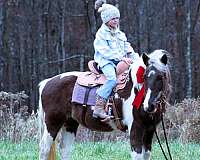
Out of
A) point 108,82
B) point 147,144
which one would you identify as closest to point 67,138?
point 108,82

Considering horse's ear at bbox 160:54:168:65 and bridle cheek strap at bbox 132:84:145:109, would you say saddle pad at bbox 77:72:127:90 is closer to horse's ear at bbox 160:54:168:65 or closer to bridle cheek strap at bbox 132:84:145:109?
bridle cheek strap at bbox 132:84:145:109

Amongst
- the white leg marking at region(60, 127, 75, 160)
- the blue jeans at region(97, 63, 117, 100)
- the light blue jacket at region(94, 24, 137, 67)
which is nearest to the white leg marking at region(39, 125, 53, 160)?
the white leg marking at region(60, 127, 75, 160)

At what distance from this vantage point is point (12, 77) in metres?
30.2

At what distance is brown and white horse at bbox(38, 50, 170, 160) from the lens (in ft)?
23.0

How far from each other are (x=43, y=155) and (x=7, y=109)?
5564 millimetres

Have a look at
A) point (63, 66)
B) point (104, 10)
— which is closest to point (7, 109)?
point (104, 10)

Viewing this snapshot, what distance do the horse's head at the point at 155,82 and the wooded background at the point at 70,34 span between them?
2040 centimetres

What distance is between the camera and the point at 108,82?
7.73m

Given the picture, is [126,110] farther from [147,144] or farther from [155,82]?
[155,82]

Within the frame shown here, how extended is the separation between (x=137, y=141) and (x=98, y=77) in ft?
3.93

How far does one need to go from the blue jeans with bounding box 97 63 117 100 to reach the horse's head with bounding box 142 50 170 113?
27.7 inches

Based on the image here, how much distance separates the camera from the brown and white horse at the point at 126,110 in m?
7.01

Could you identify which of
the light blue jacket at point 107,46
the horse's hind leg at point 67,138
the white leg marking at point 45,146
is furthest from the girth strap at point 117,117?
the white leg marking at point 45,146

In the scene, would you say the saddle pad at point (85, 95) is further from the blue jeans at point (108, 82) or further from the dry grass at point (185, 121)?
the dry grass at point (185, 121)
